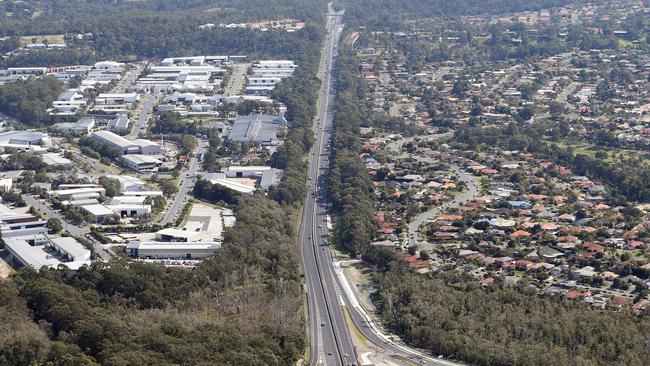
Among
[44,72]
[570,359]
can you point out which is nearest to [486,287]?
[570,359]

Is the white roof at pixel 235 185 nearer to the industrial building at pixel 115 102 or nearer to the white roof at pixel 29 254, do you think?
the white roof at pixel 29 254

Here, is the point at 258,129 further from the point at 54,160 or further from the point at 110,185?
the point at 110,185

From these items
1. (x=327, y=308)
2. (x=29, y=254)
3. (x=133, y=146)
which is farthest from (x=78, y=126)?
(x=327, y=308)

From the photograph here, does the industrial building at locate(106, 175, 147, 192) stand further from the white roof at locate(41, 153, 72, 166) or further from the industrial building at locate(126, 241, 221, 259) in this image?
the industrial building at locate(126, 241, 221, 259)

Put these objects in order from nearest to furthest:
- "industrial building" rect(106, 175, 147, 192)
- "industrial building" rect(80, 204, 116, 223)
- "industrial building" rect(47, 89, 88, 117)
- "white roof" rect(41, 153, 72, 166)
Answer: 1. "industrial building" rect(80, 204, 116, 223)
2. "industrial building" rect(106, 175, 147, 192)
3. "white roof" rect(41, 153, 72, 166)
4. "industrial building" rect(47, 89, 88, 117)

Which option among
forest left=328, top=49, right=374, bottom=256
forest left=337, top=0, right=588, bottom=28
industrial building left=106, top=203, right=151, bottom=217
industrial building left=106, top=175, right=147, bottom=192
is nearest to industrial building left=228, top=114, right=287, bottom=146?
forest left=328, top=49, right=374, bottom=256

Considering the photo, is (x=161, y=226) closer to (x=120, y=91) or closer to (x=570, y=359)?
(x=570, y=359)
